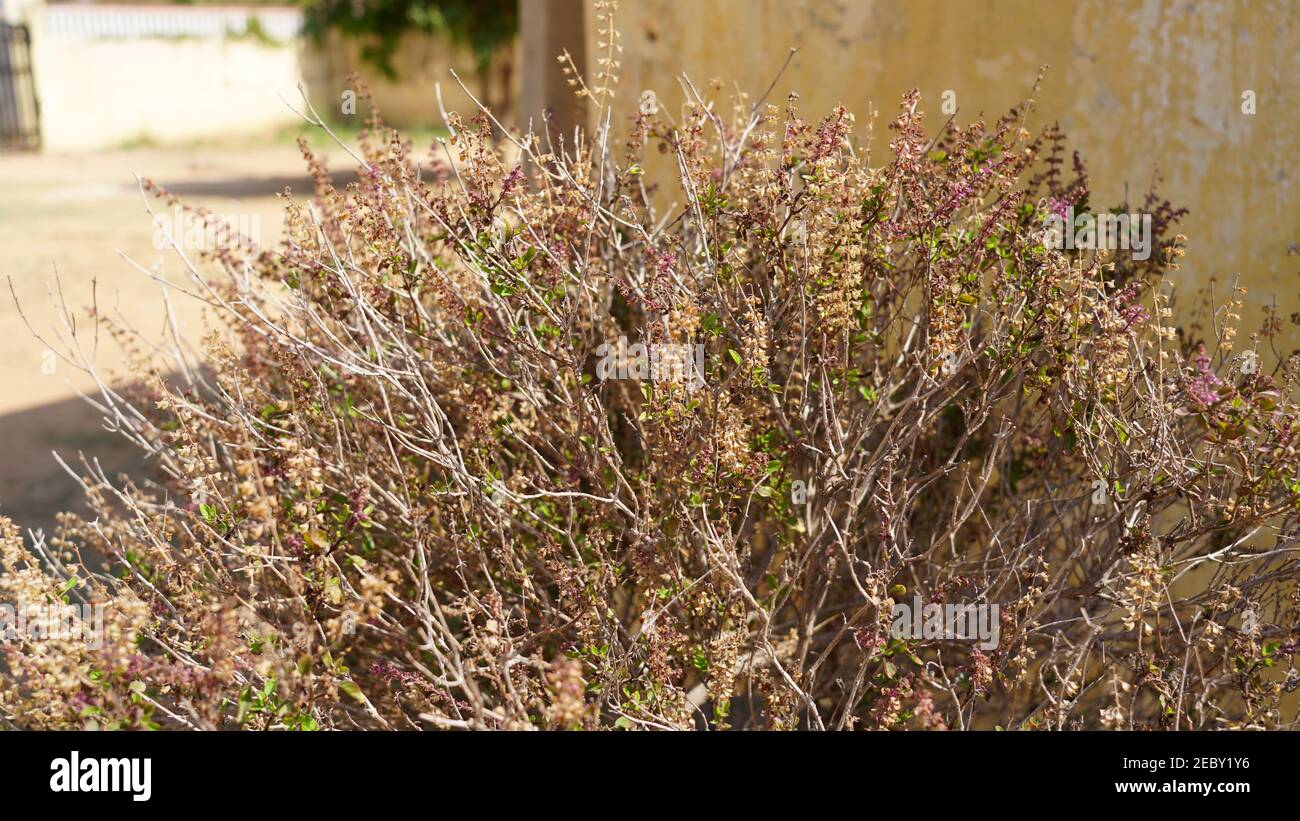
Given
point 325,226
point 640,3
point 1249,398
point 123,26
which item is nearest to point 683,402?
point 1249,398

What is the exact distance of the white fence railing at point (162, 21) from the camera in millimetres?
19062

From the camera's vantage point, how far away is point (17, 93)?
1855cm

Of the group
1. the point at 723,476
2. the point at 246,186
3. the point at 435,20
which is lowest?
the point at 723,476

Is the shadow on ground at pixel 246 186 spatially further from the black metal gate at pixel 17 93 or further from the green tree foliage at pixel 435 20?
the black metal gate at pixel 17 93

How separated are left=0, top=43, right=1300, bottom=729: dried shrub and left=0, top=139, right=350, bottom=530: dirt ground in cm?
69

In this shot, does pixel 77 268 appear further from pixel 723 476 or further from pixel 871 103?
pixel 723 476

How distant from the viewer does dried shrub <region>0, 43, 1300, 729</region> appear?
2.63 meters

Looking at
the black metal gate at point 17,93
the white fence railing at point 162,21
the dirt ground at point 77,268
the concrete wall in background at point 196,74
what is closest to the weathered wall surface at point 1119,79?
the dirt ground at point 77,268

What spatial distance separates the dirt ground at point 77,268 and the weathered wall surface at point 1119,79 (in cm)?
228

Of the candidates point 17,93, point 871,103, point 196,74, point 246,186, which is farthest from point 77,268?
point 196,74

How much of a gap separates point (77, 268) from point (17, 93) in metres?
10.0
